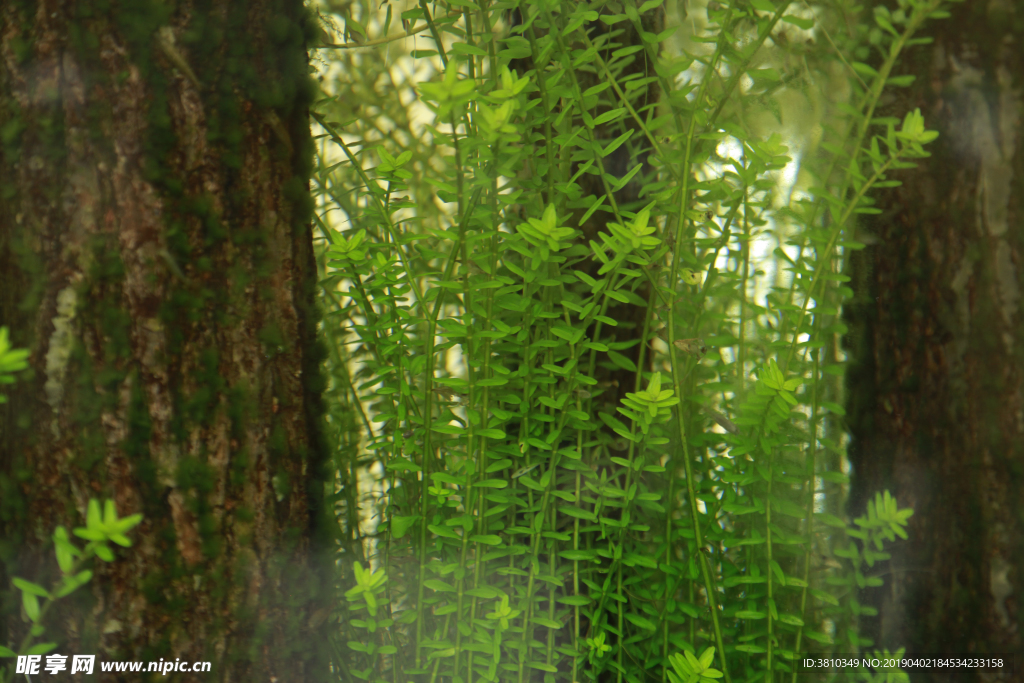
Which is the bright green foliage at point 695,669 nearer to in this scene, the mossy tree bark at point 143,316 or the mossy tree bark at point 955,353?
the mossy tree bark at point 955,353

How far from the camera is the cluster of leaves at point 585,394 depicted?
0.64m

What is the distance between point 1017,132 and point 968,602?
597mm

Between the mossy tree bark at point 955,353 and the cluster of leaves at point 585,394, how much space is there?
61mm

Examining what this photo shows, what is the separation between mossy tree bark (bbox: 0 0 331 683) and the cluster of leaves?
133mm

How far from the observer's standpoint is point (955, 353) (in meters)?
0.77

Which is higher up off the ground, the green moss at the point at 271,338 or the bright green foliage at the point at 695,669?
the green moss at the point at 271,338

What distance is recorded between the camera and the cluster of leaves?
0.64 meters

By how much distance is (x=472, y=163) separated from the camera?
2.09ft

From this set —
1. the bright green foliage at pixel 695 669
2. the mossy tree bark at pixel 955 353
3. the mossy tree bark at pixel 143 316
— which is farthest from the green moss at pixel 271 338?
the mossy tree bark at pixel 955 353

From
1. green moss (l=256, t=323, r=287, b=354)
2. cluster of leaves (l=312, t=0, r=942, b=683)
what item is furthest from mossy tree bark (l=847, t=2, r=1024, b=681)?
green moss (l=256, t=323, r=287, b=354)

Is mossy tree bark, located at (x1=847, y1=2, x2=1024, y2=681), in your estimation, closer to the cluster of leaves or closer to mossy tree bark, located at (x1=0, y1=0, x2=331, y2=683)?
the cluster of leaves

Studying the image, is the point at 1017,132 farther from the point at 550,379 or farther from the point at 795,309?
the point at 550,379

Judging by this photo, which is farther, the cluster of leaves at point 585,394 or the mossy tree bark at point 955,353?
the mossy tree bark at point 955,353

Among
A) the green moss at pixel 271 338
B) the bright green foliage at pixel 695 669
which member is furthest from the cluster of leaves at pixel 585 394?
the green moss at pixel 271 338
